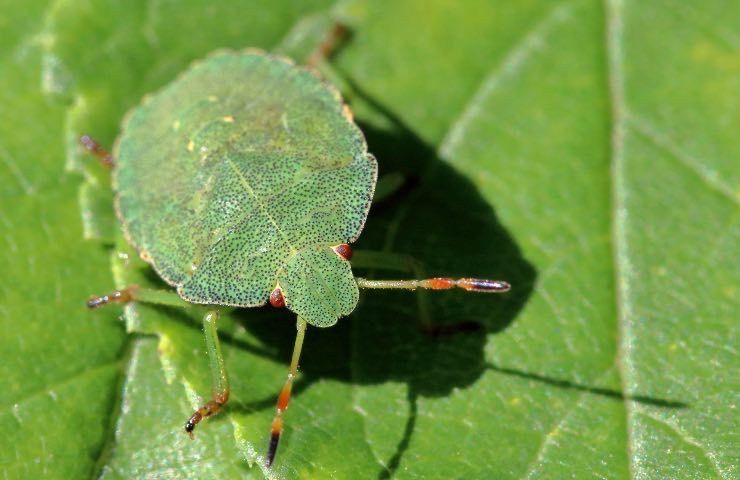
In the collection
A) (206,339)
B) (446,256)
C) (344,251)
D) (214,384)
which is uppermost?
(344,251)

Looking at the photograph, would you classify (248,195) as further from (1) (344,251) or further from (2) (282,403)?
(2) (282,403)

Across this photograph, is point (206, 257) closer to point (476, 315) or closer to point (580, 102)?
point (476, 315)

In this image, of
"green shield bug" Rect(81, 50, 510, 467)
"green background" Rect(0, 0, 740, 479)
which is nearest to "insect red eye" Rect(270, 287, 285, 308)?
"green shield bug" Rect(81, 50, 510, 467)

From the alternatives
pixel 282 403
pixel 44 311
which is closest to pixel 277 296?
pixel 282 403

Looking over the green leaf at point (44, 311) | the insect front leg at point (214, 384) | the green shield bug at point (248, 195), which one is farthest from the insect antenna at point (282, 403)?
the green leaf at point (44, 311)

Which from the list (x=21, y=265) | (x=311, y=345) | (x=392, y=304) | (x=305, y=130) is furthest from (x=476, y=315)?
(x=21, y=265)

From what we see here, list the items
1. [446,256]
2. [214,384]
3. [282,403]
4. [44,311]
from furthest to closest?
[446,256] < [44,311] < [214,384] < [282,403]

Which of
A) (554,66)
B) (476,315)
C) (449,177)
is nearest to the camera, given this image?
(476,315)
